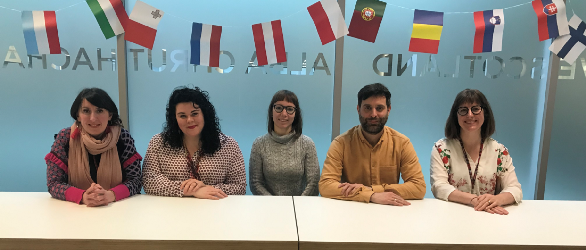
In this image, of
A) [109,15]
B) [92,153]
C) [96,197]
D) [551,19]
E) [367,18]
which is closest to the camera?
[96,197]

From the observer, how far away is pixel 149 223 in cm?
134

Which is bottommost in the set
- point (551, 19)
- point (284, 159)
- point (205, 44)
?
point (284, 159)

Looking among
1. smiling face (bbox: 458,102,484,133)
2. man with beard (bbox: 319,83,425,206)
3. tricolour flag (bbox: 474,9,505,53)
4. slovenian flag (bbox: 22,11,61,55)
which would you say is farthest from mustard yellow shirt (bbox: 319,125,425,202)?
slovenian flag (bbox: 22,11,61,55)

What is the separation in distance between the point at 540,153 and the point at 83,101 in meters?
3.77

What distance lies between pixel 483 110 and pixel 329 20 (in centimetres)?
115

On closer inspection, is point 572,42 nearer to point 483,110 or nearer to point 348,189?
point 483,110

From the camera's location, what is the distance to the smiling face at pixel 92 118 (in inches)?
67.6

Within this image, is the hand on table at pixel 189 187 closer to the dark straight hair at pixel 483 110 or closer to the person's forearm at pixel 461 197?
the person's forearm at pixel 461 197

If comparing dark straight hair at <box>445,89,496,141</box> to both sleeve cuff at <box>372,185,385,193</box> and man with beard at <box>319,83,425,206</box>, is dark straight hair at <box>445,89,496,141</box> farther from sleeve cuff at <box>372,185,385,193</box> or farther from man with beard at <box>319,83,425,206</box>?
sleeve cuff at <box>372,185,385,193</box>

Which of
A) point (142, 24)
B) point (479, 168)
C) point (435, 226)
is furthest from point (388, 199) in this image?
point (142, 24)

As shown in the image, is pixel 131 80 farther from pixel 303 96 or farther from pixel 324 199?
pixel 324 199

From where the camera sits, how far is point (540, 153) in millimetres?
3006

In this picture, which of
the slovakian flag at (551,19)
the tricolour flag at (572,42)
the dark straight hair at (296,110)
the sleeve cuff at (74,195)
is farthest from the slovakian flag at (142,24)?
the tricolour flag at (572,42)

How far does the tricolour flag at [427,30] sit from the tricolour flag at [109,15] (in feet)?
6.65
